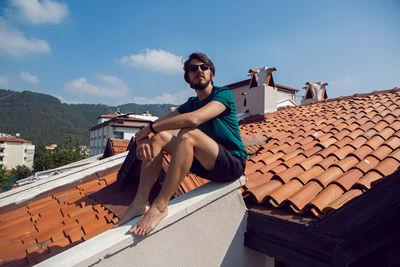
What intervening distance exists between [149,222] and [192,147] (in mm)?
673

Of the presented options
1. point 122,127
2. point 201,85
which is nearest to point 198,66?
point 201,85

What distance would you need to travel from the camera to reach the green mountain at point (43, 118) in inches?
4373

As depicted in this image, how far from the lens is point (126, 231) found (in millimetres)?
1751

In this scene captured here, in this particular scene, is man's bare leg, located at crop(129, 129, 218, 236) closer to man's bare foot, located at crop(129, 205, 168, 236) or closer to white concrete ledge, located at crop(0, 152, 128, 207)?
man's bare foot, located at crop(129, 205, 168, 236)

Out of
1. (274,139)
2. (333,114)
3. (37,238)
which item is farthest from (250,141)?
(37,238)

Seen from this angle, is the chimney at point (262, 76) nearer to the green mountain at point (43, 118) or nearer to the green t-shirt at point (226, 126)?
the green t-shirt at point (226, 126)

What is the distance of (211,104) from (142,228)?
1179 millimetres

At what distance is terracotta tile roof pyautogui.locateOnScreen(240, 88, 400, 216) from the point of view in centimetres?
218

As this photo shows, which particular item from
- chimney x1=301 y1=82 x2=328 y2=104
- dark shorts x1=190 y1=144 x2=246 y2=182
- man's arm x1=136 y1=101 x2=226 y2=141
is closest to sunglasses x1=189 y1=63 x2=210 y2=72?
man's arm x1=136 y1=101 x2=226 y2=141

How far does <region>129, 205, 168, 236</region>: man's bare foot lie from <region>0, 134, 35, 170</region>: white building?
82.7 meters

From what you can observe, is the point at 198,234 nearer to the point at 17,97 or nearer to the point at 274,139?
the point at 274,139

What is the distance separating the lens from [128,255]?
1.65 meters

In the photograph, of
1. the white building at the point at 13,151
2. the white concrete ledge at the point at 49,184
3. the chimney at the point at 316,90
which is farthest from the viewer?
the white building at the point at 13,151

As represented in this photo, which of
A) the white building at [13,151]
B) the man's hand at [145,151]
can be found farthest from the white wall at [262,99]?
the white building at [13,151]
